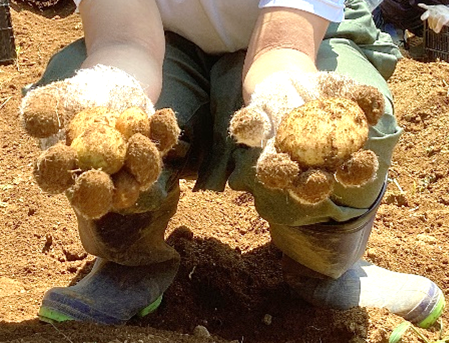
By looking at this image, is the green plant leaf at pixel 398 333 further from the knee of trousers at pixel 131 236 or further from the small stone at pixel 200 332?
the knee of trousers at pixel 131 236

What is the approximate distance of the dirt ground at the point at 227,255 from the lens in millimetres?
1475

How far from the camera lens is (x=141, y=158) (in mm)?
945

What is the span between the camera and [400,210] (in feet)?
6.59

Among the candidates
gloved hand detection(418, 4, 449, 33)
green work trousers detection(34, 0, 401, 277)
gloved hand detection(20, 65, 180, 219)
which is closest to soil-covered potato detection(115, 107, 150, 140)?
gloved hand detection(20, 65, 180, 219)

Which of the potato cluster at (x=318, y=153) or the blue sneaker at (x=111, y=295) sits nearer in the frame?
the potato cluster at (x=318, y=153)

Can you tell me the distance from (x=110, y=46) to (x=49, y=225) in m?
0.75

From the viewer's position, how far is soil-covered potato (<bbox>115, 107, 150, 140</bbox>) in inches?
38.5

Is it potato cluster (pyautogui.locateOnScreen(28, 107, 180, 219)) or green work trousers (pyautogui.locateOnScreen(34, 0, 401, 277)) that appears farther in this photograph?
green work trousers (pyautogui.locateOnScreen(34, 0, 401, 277))

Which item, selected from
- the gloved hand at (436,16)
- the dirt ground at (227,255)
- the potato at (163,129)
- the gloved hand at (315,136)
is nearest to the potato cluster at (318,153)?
the gloved hand at (315,136)

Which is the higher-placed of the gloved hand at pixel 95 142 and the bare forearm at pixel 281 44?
the gloved hand at pixel 95 142

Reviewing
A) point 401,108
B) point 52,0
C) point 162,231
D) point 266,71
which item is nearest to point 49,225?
point 162,231

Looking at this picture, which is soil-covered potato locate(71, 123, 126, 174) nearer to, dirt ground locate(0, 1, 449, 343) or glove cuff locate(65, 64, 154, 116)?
glove cuff locate(65, 64, 154, 116)

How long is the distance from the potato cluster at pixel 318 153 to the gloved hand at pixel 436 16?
6.97ft

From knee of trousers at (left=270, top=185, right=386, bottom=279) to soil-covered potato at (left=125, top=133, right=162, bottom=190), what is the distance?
0.54m
